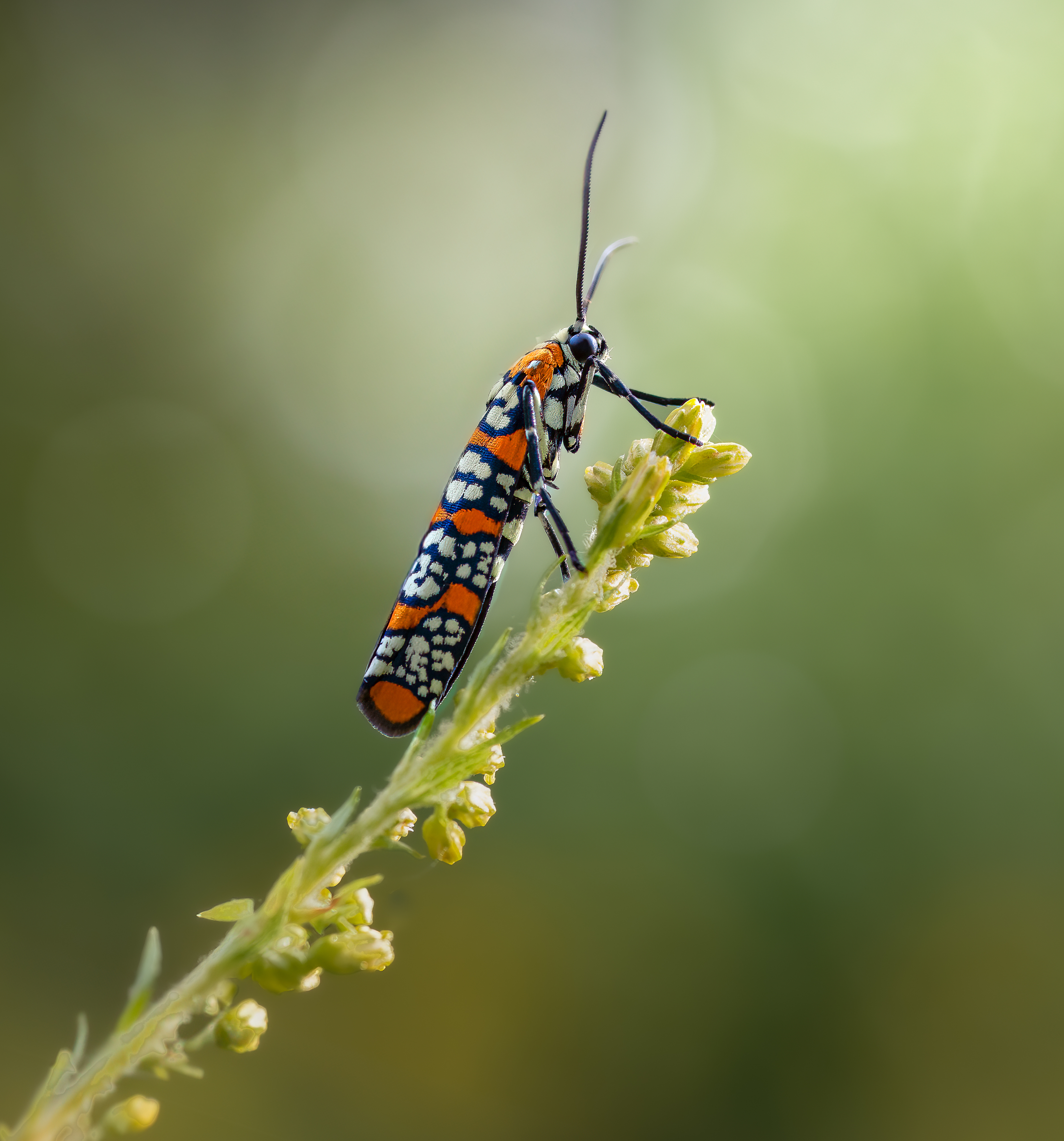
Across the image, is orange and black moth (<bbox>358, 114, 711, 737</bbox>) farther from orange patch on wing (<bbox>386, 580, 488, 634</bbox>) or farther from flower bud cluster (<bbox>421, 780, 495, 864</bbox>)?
flower bud cluster (<bbox>421, 780, 495, 864</bbox>)

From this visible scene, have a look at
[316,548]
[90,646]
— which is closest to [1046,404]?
[316,548]

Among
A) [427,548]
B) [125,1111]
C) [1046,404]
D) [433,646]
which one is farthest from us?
[1046,404]

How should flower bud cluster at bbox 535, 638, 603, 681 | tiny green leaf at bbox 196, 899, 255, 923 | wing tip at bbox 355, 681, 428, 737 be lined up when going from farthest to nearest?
wing tip at bbox 355, 681, 428, 737, flower bud cluster at bbox 535, 638, 603, 681, tiny green leaf at bbox 196, 899, 255, 923

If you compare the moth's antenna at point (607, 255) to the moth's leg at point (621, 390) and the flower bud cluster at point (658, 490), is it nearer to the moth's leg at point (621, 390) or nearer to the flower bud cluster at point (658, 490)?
the moth's leg at point (621, 390)

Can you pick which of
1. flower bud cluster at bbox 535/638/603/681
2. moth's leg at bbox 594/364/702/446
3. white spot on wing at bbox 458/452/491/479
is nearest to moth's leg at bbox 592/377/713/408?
moth's leg at bbox 594/364/702/446

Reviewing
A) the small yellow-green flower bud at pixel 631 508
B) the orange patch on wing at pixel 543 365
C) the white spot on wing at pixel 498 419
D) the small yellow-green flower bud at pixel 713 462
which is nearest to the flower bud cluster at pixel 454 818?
the small yellow-green flower bud at pixel 631 508

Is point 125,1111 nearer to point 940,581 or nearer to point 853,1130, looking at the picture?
point 853,1130
